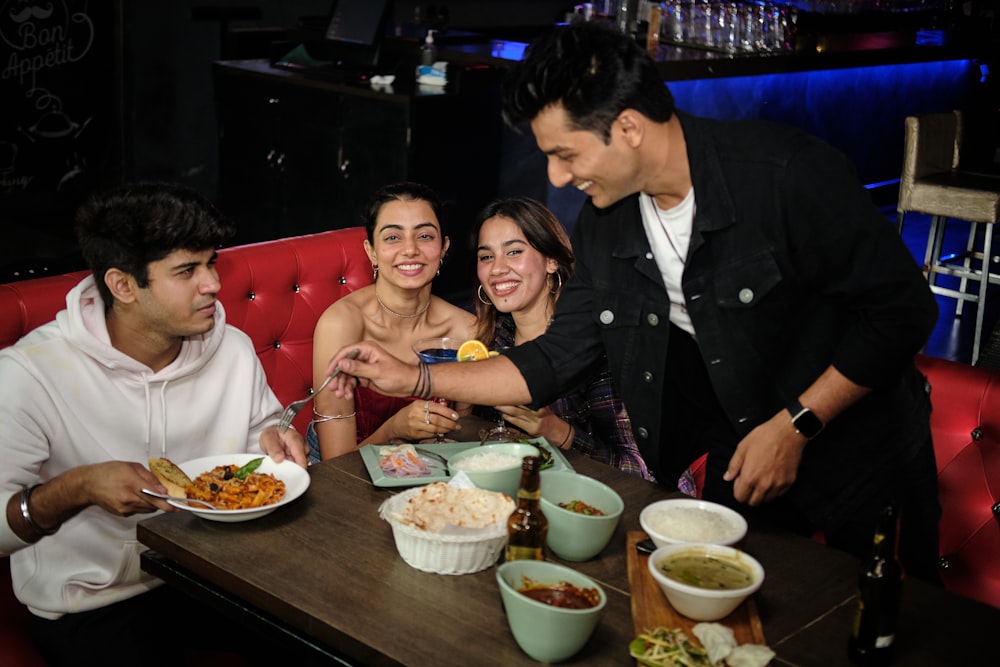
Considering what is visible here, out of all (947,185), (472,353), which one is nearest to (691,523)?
(472,353)

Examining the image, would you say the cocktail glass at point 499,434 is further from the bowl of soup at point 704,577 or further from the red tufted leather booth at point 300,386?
the red tufted leather booth at point 300,386

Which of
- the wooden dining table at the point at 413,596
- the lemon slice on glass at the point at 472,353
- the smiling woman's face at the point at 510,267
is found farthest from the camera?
the smiling woman's face at the point at 510,267

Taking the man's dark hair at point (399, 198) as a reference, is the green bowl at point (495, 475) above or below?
below

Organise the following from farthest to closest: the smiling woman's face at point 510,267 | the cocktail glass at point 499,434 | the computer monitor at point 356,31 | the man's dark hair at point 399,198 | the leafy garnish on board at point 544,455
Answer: the computer monitor at point 356,31
the man's dark hair at point 399,198
the smiling woman's face at point 510,267
the cocktail glass at point 499,434
the leafy garnish on board at point 544,455

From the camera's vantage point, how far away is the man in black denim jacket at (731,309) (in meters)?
2.03

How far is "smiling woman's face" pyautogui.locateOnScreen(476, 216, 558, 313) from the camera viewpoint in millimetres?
3020

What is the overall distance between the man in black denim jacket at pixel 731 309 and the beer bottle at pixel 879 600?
441 mm

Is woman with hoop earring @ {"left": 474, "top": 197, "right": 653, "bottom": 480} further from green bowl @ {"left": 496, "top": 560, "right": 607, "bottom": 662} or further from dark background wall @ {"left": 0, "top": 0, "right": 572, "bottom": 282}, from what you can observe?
dark background wall @ {"left": 0, "top": 0, "right": 572, "bottom": 282}

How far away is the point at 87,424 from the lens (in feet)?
7.71

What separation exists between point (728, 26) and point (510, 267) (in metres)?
4.60

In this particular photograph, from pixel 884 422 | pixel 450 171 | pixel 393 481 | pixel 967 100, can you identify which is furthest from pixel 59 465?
pixel 967 100

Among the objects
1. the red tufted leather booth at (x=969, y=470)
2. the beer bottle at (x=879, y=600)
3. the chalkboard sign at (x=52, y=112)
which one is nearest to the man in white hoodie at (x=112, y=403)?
the beer bottle at (x=879, y=600)

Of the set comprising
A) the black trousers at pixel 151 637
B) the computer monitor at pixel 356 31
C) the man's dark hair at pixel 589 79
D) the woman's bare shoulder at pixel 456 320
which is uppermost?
the computer monitor at pixel 356 31

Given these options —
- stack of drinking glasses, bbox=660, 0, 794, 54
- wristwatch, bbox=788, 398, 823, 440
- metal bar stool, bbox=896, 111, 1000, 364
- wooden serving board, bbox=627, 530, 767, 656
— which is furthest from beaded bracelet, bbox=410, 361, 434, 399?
stack of drinking glasses, bbox=660, 0, 794, 54
